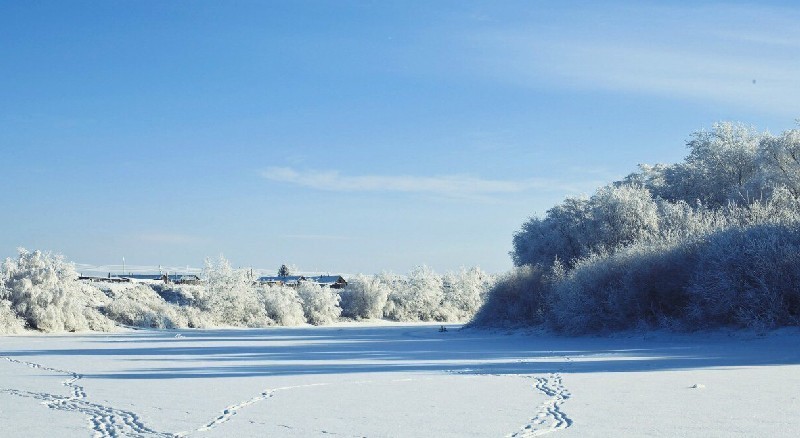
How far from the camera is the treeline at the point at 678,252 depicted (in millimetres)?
22406

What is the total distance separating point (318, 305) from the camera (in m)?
61.9

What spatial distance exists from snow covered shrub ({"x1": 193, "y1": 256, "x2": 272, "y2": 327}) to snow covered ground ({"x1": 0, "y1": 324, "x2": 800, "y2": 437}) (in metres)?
35.3

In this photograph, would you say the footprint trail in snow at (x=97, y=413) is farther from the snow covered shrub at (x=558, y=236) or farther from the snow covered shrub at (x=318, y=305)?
the snow covered shrub at (x=318, y=305)

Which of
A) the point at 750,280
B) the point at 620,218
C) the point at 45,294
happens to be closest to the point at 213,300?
the point at 45,294

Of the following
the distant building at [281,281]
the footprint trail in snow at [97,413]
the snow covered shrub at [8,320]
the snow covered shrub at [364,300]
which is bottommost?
the footprint trail in snow at [97,413]

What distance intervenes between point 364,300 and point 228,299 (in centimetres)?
1611

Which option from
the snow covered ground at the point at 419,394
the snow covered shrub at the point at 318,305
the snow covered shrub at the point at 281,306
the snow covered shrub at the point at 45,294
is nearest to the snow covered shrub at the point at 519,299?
the snow covered ground at the point at 419,394

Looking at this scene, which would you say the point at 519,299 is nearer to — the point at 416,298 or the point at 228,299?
the point at 228,299

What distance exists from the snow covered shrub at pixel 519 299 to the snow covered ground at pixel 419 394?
48.3 feet

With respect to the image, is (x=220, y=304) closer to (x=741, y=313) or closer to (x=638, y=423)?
(x=741, y=313)

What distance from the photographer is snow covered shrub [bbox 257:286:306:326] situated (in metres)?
57.8

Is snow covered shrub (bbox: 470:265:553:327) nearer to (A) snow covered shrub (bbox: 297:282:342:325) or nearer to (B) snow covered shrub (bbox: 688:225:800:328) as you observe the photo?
(B) snow covered shrub (bbox: 688:225:800:328)

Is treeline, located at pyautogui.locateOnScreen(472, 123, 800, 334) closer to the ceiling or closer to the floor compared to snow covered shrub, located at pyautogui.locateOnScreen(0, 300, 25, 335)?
closer to the ceiling

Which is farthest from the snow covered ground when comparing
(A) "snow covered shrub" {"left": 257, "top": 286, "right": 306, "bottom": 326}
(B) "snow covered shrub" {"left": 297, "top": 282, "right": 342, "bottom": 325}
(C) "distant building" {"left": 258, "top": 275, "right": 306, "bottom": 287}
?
(C) "distant building" {"left": 258, "top": 275, "right": 306, "bottom": 287}
